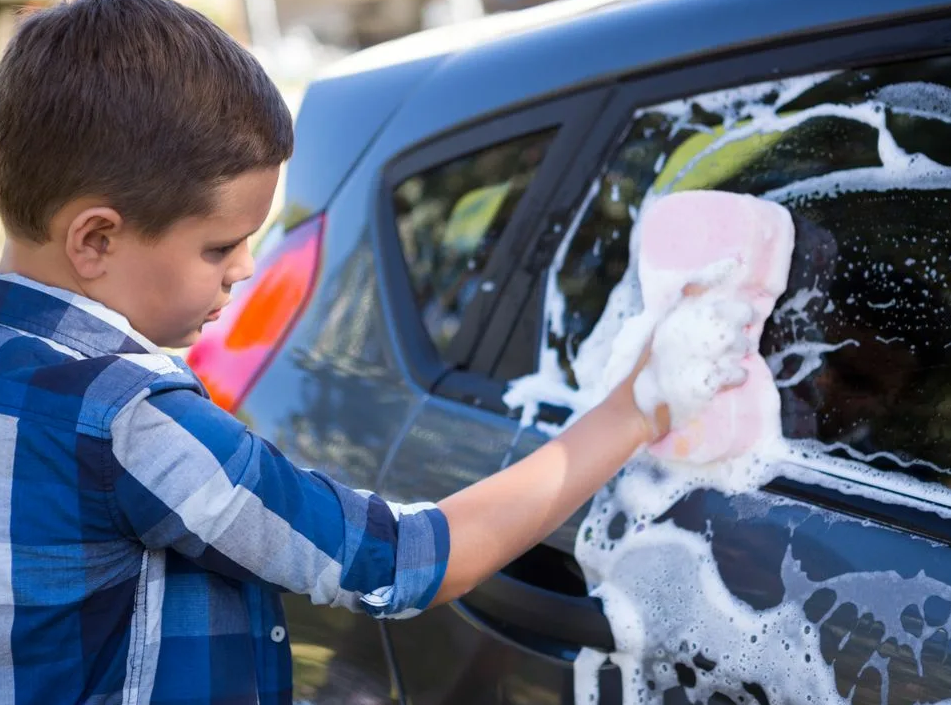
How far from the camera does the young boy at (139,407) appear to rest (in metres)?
1.07

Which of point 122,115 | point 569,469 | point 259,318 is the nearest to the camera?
point 122,115

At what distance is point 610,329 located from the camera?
1470mm

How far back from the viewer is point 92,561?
1.11 metres

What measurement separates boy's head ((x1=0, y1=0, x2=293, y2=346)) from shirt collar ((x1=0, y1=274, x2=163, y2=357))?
0.02m

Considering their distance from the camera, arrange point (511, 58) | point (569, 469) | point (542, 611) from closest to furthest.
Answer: point (569, 469) → point (542, 611) → point (511, 58)

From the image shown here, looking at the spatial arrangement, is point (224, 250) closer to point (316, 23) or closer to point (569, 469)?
point (569, 469)

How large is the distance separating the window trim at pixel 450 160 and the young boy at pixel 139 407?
464 mm

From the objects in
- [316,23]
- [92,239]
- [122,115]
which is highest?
[122,115]

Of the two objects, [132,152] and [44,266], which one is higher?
[132,152]

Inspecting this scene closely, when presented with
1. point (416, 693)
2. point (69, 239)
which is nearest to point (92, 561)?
point (69, 239)

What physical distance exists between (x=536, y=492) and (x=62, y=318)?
1.79 feet

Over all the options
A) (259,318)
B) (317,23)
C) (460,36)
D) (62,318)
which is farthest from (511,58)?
(317,23)

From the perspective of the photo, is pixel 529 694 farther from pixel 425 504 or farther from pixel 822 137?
pixel 822 137

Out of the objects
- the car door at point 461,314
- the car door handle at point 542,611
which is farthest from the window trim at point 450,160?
the car door handle at point 542,611
